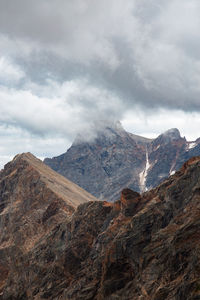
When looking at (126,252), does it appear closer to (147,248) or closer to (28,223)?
(147,248)

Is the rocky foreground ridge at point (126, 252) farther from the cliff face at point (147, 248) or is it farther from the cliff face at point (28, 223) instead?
the cliff face at point (28, 223)

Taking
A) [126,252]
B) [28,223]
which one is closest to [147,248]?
[126,252]

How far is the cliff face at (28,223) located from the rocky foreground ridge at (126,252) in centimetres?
40

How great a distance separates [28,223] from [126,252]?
7173 centimetres

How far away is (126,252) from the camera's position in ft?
222

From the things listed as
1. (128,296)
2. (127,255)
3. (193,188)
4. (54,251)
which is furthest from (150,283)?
(54,251)

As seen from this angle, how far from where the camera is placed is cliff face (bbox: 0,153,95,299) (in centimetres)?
9381

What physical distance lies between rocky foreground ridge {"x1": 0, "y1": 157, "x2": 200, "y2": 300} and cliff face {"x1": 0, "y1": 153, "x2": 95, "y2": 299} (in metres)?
0.40

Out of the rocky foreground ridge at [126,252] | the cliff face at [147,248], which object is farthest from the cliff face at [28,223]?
the cliff face at [147,248]

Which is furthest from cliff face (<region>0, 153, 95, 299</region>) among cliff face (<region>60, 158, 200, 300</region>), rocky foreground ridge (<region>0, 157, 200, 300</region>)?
cliff face (<region>60, 158, 200, 300</region>)

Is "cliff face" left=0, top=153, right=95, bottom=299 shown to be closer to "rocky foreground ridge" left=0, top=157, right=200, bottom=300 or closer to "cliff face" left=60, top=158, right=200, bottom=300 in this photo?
"rocky foreground ridge" left=0, top=157, right=200, bottom=300

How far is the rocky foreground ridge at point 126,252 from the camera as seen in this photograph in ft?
182

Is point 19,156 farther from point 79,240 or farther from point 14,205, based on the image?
point 79,240

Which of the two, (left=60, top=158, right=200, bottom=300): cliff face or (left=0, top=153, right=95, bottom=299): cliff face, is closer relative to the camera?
(left=60, top=158, right=200, bottom=300): cliff face
